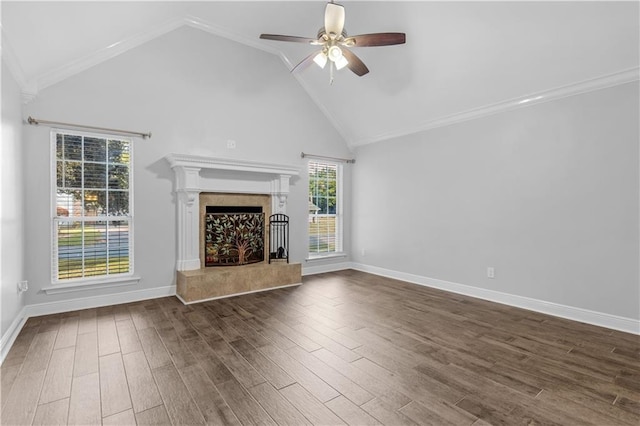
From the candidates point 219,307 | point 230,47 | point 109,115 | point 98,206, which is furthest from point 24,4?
point 219,307

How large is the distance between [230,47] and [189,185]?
7.07 ft

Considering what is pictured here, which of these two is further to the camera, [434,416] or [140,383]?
[140,383]

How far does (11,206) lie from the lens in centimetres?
296

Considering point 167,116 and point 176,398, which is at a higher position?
point 167,116

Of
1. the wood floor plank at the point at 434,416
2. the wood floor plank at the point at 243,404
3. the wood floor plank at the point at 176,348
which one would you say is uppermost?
the wood floor plank at the point at 176,348

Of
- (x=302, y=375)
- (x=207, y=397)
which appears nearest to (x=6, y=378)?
(x=207, y=397)

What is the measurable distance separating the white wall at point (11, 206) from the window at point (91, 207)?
36cm

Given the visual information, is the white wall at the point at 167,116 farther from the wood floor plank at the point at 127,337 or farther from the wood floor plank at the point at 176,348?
the wood floor plank at the point at 176,348

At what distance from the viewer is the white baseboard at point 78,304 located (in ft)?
10.0

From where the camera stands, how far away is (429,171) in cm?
498

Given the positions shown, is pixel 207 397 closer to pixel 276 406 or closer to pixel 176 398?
pixel 176 398

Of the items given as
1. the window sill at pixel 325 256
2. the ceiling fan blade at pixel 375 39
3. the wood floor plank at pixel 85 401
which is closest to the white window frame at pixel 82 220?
the wood floor plank at pixel 85 401

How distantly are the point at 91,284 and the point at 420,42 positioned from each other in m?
4.89

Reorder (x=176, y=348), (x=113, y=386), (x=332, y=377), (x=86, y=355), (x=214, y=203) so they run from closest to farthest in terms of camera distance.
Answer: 1. (x=113, y=386)
2. (x=332, y=377)
3. (x=86, y=355)
4. (x=176, y=348)
5. (x=214, y=203)
